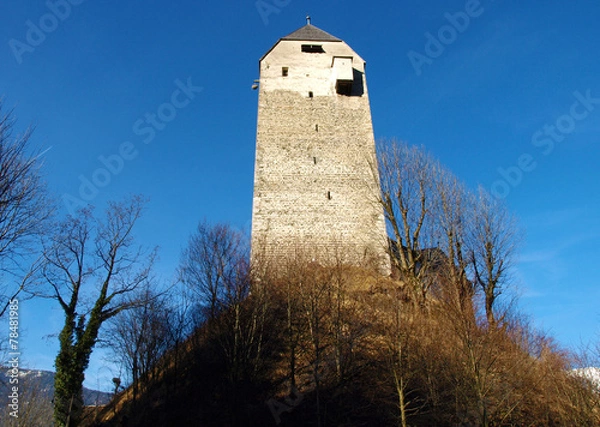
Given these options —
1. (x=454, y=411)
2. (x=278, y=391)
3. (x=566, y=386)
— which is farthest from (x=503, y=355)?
(x=278, y=391)

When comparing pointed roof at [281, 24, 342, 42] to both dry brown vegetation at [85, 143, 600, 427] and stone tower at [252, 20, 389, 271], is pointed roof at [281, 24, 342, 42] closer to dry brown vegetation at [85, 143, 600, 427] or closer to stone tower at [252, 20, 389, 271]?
stone tower at [252, 20, 389, 271]

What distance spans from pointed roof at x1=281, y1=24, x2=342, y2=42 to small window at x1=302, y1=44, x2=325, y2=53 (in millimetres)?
462

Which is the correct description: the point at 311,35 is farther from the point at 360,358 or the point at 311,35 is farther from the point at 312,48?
the point at 360,358

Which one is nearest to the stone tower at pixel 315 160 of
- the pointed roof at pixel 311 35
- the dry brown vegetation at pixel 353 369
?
the pointed roof at pixel 311 35

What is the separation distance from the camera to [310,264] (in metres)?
15.5

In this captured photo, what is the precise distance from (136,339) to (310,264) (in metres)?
6.66

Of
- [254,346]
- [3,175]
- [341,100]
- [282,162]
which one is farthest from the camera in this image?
[341,100]

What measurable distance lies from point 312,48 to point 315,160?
7963mm

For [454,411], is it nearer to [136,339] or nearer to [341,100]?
[136,339]

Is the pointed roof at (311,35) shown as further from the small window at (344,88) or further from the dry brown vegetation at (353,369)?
the dry brown vegetation at (353,369)

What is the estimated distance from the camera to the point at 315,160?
807 inches

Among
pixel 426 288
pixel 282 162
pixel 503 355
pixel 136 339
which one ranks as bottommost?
pixel 503 355

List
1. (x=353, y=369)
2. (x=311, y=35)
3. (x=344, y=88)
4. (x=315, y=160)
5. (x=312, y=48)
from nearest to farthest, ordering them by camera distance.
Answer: (x=353, y=369), (x=315, y=160), (x=344, y=88), (x=312, y=48), (x=311, y=35)

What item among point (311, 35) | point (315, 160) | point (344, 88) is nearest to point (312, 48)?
point (311, 35)
